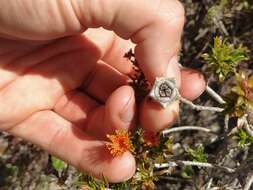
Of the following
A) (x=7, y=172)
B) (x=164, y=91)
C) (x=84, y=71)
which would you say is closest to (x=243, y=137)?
(x=164, y=91)

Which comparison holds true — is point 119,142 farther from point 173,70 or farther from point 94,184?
point 173,70

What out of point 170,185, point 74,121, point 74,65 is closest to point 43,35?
point 74,65

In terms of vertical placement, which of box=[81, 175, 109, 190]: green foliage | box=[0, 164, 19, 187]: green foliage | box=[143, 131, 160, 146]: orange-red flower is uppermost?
box=[143, 131, 160, 146]: orange-red flower

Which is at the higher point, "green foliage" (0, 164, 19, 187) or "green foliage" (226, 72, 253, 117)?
"green foliage" (226, 72, 253, 117)

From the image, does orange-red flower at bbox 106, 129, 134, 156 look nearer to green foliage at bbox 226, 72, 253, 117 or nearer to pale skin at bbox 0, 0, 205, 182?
pale skin at bbox 0, 0, 205, 182

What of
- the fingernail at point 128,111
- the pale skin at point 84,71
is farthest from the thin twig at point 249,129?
the fingernail at point 128,111

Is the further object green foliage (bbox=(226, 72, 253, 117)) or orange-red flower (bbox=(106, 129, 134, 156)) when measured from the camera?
orange-red flower (bbox=(106, 129, 134, 156))

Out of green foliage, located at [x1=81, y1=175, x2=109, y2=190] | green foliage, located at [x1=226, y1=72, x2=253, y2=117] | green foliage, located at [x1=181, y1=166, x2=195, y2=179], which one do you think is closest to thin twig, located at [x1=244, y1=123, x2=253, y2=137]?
green foliage, located at [x1=226, y1=72, x2=253, y2=117]

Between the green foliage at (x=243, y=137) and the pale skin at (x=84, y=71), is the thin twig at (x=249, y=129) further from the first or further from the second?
the pale skin at (x=84, y=71)
